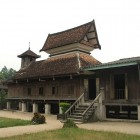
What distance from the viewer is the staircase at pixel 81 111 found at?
20.9 metres

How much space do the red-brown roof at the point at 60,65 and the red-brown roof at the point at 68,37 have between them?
1.55 meters

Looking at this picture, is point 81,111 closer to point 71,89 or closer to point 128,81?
point 71,89

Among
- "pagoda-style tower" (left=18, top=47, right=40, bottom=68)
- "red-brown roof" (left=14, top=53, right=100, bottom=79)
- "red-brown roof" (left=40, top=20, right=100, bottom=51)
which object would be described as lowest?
"red-brown roof" (left=14, top=53, right=100, bottom=79)

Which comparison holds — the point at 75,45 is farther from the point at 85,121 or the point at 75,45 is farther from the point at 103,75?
the point at 85,121

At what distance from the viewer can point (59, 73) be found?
2678 cm

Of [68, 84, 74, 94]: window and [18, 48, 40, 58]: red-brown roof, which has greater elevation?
[18, 48, 40, 58]: red-brown roof

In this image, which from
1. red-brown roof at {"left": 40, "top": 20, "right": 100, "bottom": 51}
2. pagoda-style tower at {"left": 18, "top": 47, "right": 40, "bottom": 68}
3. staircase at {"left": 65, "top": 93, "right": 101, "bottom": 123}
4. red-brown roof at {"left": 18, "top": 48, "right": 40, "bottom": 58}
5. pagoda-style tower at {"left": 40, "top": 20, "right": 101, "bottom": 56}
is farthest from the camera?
red-brown roof at {"left": 18, "top": 48, "right": 40, "bottom": 58}

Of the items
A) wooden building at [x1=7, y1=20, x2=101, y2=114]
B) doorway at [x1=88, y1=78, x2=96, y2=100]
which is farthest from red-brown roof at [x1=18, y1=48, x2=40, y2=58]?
doorway at [x1=88, y1=78, x2=96, y2=100]

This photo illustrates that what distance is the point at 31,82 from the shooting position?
3244cm

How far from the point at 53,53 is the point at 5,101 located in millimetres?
13293

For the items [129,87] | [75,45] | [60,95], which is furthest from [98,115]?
[75,45]

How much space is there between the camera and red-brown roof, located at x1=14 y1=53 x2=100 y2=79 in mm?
26598

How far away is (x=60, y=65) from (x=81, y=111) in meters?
7.91

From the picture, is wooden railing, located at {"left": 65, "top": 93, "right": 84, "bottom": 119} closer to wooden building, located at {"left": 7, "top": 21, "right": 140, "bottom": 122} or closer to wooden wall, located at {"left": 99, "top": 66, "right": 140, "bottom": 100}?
wooden building, located at {"left": 7, "top": 21, "right": 140, "bottom": 122}
